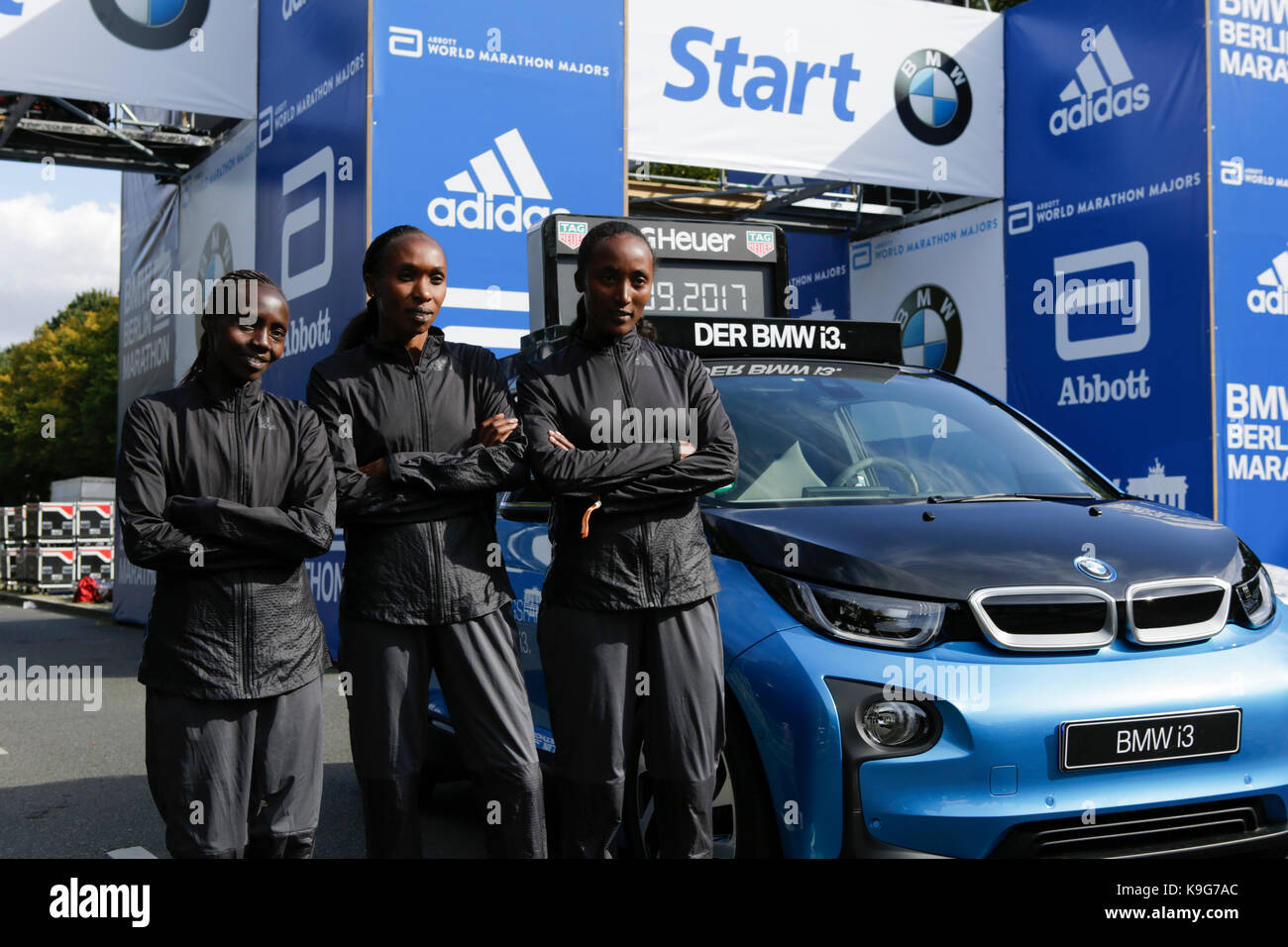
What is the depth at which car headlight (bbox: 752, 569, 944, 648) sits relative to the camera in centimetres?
324

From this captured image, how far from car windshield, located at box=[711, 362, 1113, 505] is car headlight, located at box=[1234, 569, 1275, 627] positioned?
0.62 m

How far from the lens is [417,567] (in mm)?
3189

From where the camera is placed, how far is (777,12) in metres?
12.6

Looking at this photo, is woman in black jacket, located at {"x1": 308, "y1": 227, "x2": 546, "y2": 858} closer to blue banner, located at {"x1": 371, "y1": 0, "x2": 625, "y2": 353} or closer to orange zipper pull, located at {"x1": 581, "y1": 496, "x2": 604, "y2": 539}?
orange zipper pull, located at {"x1": 581, "y1": 496, "x2": 604, "y2": 539}

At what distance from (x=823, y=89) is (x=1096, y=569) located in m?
10.3

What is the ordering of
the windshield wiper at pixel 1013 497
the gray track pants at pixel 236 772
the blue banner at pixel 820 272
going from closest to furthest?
1. the gray track pants at pixel 236 772
2. the windshield wiper at pixel 1013 497
3. the blue banner at pixel 820 272

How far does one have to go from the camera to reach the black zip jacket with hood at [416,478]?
3.19 m

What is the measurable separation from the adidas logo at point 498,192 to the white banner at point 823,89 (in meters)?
2.26

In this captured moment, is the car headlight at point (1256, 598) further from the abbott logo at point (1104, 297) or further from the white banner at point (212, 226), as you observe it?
the white banner at point (212, 226)

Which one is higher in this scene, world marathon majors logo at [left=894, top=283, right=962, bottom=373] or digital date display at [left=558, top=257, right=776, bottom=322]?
world marathon majors logo at [left=894, top=283, right=962, bottom=373]

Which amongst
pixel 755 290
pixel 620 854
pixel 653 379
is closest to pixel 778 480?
pixel 653 379

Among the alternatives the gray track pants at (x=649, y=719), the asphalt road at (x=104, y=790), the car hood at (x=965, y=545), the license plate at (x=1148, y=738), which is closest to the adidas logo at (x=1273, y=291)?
the asphalt road at (x=104, y=790)

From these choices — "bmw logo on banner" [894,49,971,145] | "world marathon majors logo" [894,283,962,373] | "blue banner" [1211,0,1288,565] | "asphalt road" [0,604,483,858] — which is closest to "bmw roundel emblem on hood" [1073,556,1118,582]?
"asphalt road" [0,604,483,858]

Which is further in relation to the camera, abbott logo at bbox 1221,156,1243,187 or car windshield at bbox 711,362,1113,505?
abbott logo at bbox 1221,156,1243,187
